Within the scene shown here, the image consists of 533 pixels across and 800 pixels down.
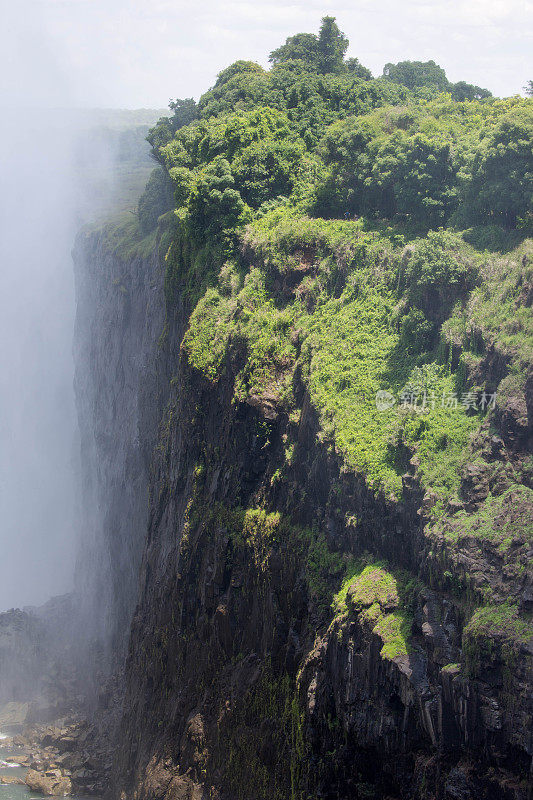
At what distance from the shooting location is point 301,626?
24.4 meters

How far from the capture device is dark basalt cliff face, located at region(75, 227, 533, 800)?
58.3 ft

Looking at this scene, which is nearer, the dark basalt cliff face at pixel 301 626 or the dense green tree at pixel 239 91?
the dark basalt cliff face at pixel 301 626

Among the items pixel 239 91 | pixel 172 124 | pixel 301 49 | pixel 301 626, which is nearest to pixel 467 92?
pixel 301 49

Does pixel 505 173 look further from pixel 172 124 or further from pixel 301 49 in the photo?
pixel 172 124

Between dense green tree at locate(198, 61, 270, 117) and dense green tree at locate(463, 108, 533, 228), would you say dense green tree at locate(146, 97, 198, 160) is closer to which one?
dense green tree at locate(198, 61, 270, 117)

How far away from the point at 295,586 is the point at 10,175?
428 feet

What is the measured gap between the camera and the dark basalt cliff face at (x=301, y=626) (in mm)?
17766

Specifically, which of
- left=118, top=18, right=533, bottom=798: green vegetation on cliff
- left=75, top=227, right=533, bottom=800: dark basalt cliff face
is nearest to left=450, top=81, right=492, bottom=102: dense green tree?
left=118, top=18, right=533, bottom=798: green vegetation on cliff

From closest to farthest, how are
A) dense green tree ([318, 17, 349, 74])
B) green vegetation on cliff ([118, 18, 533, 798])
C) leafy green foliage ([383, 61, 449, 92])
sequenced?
green vegetation on cliff ([118, 18, 533, 798]) → dense green tree ([318, 17, 349, 74]) → leafy green foliage ([383, 61, 449, 92])

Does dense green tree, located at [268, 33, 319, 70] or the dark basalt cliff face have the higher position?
dense green tree, located at [268, 33, 319, 70]

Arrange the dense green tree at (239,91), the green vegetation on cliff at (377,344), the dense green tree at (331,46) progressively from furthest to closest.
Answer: the dense green tree at (331,46) → the dense green tree at (239,91) → the green vegetation on cliff at (377,344)

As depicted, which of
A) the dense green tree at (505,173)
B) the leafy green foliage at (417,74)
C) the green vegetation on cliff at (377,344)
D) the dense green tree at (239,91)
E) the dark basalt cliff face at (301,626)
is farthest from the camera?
the leafy green foliage at (417,74)

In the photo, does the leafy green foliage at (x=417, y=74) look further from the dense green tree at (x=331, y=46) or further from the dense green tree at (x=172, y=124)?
the dense green tree at (x=172, y=124)

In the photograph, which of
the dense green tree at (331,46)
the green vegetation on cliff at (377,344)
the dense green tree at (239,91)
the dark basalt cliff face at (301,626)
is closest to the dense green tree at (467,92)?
the dense green tree at (331,46)
